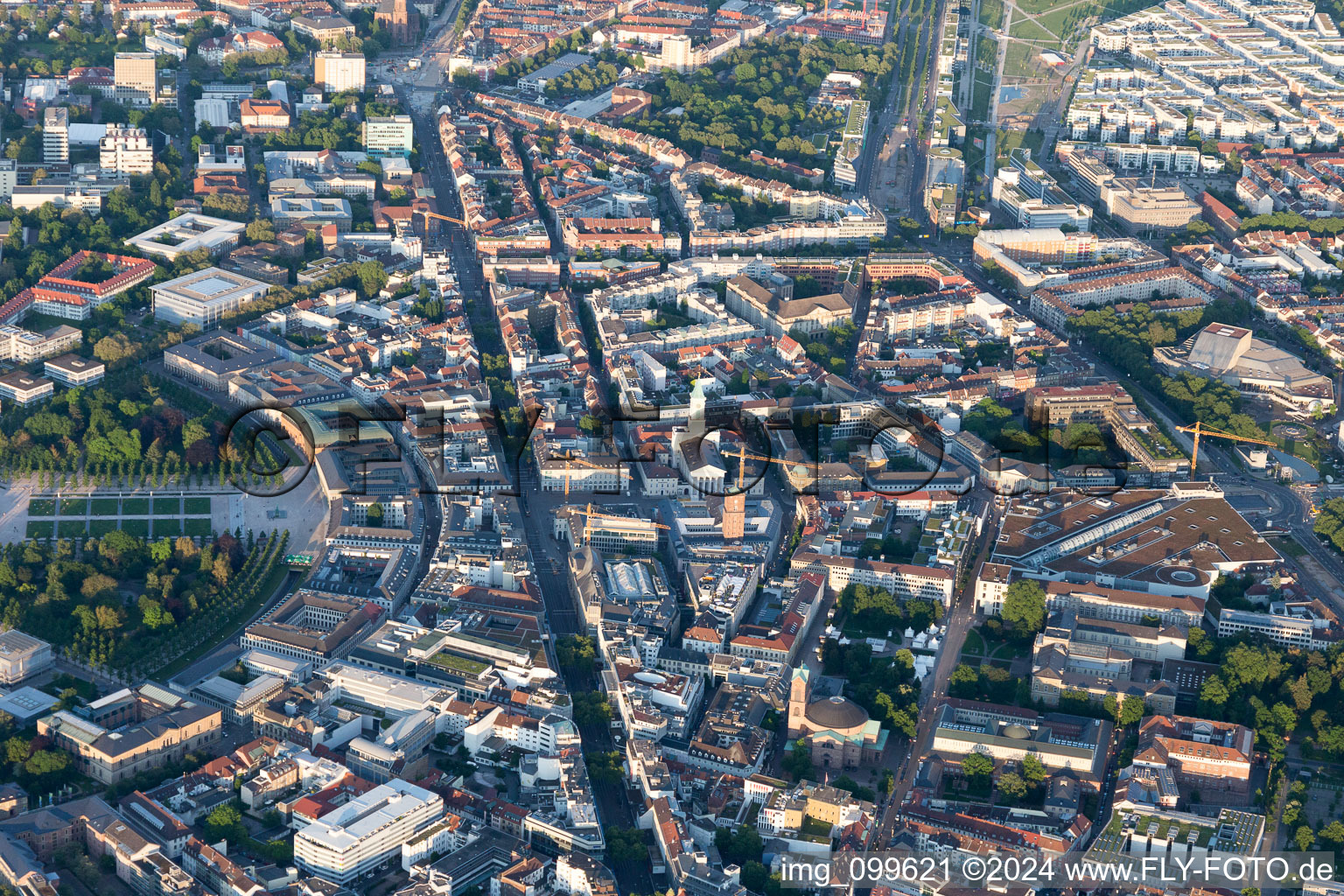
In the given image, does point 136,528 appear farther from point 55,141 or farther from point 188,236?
point 55,141

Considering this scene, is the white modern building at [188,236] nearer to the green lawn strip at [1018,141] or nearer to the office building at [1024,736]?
the green lawn strip at [1018,141]

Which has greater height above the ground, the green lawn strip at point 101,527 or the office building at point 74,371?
the office building at point 74,371

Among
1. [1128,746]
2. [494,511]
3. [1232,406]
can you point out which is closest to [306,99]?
[494,511]

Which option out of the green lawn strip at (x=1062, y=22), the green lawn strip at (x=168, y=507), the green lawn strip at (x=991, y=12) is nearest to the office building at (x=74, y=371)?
the green lawn strip at (x=168, y=507)

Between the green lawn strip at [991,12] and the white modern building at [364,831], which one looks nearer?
the white modern building at [364,831]

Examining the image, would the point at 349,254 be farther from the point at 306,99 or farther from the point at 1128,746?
the point at 1128,746

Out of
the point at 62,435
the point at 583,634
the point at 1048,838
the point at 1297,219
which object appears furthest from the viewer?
the point at 1297,219

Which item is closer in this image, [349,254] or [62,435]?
[62,435]
